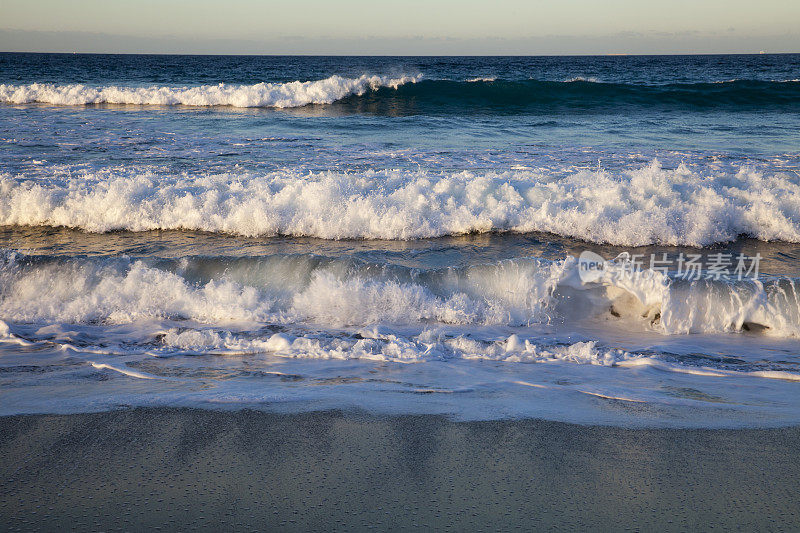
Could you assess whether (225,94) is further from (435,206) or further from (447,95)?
(435,206)

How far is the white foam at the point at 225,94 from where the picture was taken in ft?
62.7

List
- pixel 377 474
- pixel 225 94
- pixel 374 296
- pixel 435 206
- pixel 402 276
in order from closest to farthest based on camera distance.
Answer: pixel 377 474, pixel 374 296, pixel 402 276, pixel 435 206, pixel 225 94

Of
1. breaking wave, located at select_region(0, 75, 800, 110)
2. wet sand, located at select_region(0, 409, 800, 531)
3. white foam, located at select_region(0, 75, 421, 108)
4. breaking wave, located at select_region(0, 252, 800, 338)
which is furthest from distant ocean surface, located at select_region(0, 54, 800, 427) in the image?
white foam, located at select_region(0, 75, 421, 108)

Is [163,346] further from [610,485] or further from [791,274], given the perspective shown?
[791,274]

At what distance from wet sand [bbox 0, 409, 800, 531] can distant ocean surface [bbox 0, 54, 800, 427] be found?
19 cm

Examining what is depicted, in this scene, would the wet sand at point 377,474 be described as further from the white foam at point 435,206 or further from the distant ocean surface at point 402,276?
the white foam at point 435,206

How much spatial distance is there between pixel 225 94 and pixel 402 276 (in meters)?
17.2

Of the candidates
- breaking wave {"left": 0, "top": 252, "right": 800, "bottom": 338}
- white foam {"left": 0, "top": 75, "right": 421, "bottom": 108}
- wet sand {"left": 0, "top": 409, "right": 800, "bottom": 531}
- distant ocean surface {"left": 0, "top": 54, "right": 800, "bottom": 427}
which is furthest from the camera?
white foam {"left": 0, "top": 75, "right": 421, "bottom": 108}

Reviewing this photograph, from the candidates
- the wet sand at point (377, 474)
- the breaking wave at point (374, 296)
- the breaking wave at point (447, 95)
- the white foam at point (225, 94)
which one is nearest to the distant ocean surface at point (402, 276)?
the breaking wave at point (374, 296)

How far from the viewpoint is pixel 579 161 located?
9.62 meters

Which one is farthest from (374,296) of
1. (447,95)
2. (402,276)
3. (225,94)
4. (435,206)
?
(225,94)

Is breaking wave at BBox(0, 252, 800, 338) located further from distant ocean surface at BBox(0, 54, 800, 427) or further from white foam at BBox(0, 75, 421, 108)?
white foam at BBox(0, 75, 421, 108)

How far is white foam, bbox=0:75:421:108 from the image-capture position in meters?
19.1

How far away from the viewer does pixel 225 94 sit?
19.8m
